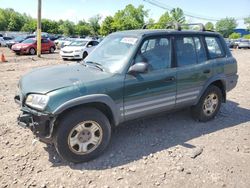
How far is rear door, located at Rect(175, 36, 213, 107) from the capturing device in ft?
15.1

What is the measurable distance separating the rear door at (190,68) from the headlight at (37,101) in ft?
7.57

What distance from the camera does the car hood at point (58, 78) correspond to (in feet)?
11.5

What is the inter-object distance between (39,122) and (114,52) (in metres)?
1.71

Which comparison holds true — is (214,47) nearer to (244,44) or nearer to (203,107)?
(203,107)

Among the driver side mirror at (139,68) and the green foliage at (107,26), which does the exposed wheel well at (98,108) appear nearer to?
the driver side mirror at (139,68)

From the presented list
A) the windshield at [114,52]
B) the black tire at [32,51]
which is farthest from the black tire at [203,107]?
the black tire at [32,51]

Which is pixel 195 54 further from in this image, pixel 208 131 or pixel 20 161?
pixel 20 161

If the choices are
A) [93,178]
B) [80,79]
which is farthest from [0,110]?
[93,178]

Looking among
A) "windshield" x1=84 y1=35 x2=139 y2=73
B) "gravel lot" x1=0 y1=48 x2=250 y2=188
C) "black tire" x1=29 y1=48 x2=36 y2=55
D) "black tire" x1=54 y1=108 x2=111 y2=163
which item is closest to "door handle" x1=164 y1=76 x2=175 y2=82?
"windshield" x1=84 y1=35 x2=139 y2=73

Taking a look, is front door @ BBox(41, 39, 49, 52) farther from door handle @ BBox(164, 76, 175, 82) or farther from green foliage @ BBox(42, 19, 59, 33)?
green foliage @ BBox(42, 19, 59, 33)

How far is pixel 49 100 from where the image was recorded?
10.7 ft

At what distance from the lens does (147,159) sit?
388 cm

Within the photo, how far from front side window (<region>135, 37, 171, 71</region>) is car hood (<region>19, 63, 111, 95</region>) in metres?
0.69

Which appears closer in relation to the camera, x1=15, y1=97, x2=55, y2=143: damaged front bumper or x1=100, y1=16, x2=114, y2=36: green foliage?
x1=15, y1=97, x2=55, y2=143: damaged front bumper
